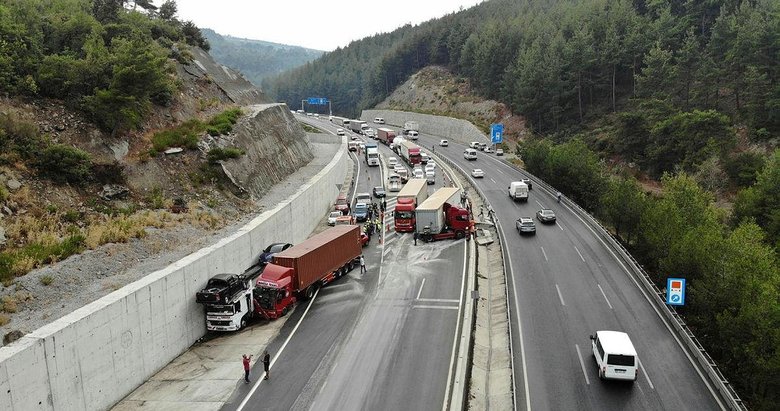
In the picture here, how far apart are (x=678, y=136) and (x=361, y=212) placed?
127ft

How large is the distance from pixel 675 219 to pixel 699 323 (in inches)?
360

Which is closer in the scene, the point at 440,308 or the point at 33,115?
the point at 440,308

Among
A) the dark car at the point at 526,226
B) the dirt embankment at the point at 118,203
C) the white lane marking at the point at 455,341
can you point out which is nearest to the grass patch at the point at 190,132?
the dirt embankment at the point at 118,203

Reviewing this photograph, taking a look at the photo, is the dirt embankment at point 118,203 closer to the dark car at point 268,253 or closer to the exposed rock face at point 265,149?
the exposed rock face at point 265,149

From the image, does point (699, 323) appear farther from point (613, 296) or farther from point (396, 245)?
point (396, 245)

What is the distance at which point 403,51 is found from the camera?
171000 millimetres

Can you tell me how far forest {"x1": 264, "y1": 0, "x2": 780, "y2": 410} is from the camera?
2648cm

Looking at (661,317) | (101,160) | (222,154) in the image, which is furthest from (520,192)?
(101,160)

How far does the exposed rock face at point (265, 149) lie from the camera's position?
4231cm

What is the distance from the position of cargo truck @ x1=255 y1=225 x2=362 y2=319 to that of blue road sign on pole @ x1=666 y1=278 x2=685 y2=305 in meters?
19.5

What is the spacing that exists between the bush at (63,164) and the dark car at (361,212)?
22946mm

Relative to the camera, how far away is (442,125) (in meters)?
117

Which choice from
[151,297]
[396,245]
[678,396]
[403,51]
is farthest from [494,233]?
[403,51]

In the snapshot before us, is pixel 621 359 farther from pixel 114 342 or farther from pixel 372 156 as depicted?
pixel 372 156
